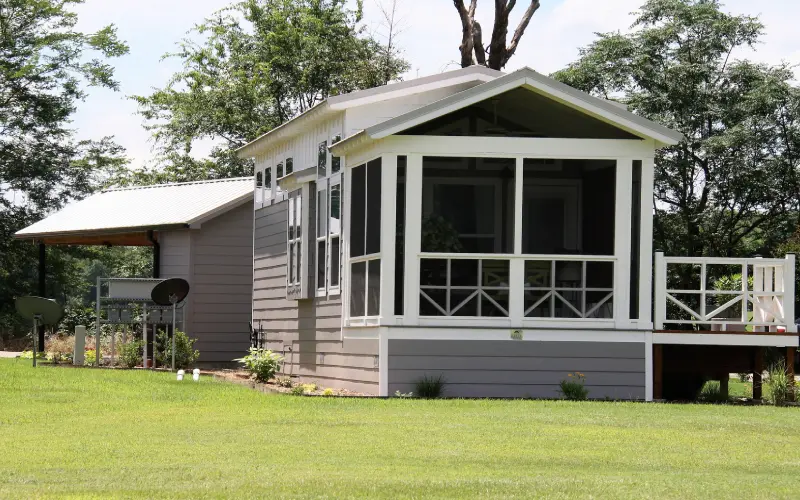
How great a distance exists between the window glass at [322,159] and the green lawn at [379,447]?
4355 mm

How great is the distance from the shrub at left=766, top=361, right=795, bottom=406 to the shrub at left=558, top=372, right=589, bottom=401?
7.62ft

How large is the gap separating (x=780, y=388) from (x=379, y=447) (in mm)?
7483

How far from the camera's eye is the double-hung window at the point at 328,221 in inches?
A: 683

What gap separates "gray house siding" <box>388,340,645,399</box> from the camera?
600 inches

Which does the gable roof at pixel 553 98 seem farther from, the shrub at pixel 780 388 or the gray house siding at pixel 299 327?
the shrub at pixel 780 388

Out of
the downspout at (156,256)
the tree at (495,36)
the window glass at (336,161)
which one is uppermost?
the tree at (495,36)

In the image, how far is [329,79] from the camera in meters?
39.9

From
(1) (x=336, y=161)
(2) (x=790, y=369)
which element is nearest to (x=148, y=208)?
(1) (x=336, y=161)

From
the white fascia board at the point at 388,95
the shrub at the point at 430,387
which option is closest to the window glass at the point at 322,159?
the white fascia board at the point at 388,95

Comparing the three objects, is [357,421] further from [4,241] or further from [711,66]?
[4,241]

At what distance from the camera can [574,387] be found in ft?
49.4

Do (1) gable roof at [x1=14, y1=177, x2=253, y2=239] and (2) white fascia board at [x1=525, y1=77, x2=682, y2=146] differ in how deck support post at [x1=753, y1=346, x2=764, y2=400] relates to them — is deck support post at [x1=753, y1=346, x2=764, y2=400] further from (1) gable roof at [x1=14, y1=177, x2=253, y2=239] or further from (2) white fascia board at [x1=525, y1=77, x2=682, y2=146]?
(1) gable roof at [x1=14, y1=177, x2=253, y2=239]

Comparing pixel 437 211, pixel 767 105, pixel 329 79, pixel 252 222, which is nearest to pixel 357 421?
pixel 437 211

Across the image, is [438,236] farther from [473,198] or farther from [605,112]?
[605,112]
